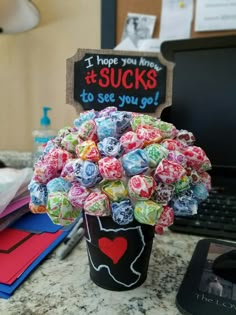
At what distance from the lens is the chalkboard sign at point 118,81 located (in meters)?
0.55

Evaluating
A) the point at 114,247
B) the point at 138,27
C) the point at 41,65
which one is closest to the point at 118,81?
the point at 114,247

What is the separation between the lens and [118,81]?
22.3 inches

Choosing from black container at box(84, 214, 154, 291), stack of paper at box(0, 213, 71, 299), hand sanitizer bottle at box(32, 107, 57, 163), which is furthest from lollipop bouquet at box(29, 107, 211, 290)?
hand sanitizer bottle at box(32, 107, 57, 163)

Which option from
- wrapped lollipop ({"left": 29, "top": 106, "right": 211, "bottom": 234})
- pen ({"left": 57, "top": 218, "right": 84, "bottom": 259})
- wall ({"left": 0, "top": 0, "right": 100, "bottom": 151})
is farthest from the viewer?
wall ({"left": 0, "top": 0, "right": 100, "bottom": 151})

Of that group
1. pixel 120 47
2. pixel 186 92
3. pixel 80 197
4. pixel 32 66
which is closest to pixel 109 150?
pixel 80 197

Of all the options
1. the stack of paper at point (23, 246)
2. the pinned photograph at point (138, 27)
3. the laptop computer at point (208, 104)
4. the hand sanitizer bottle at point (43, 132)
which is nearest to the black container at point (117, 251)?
the stack of paper at point (23, 246)

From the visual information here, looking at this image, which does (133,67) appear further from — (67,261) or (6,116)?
(6,116)

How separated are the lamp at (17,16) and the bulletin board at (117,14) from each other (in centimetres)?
22

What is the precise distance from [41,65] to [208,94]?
2.31 ft

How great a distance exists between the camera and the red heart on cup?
41 cm

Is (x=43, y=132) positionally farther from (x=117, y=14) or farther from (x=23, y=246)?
(x=23, y=246)

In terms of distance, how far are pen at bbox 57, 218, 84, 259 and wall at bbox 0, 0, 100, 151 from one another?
0.60 m

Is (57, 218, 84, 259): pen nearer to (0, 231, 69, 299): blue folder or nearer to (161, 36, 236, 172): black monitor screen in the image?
(0, 231, 69, 299): blue folder

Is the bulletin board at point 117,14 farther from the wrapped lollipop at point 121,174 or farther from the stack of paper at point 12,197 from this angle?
the wrapped lollipop at point 121,174
